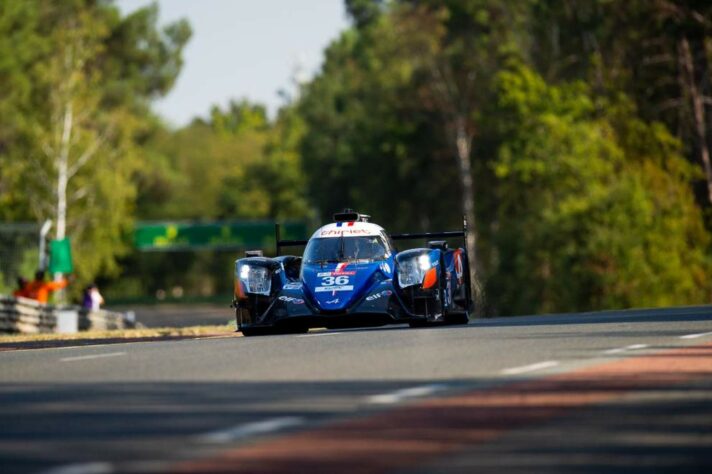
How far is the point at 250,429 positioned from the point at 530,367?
202 inches

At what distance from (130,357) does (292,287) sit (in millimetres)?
6238

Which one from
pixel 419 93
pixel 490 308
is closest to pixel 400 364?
pixel 490 308

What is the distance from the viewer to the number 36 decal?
923 inches

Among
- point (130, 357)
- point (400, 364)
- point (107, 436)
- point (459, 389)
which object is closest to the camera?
point (107, 436)

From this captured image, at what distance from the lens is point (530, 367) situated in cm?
1502

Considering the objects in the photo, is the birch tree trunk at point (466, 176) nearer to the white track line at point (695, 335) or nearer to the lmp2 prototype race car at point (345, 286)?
the lmp2 prototype race car at point (345, 286)

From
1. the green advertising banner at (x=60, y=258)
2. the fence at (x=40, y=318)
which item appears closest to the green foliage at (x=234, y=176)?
the green advertising banner at (x=60, y=258)

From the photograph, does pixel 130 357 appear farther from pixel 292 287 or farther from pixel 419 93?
pixel 419 93

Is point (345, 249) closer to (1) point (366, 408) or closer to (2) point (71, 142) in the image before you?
(1) point (366, 408)

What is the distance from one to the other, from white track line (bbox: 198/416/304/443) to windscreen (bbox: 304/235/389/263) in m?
13.3

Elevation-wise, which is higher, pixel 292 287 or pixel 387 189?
pixel 387 189

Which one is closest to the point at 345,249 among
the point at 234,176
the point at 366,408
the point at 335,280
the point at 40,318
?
the point at 335,280

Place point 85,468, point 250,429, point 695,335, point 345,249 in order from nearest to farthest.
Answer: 1. point 85,468
2. point 250,429
3. point 695,335
4. point 345,249

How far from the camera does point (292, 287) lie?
23484 mm
